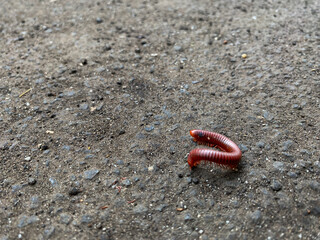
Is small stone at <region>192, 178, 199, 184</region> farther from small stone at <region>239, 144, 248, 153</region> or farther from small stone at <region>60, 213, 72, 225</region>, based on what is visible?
small stone at <region>60, 213, 72, 225</region>

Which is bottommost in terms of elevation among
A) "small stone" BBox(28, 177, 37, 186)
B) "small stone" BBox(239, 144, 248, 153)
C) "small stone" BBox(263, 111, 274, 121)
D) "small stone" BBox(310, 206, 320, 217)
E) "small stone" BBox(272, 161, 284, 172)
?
"small stone" BBox(310, 206, 320, 217)

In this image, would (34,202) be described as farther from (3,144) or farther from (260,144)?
(260,144)

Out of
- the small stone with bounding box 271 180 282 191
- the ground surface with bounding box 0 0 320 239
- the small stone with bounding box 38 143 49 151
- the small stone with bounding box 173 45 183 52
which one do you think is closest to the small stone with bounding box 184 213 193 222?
the ground surface with bounding box 0 0 320 239

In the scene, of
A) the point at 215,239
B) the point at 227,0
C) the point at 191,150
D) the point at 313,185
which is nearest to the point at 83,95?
the point at 191,150

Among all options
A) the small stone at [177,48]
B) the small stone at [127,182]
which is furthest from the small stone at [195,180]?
the small stone at [177,48]

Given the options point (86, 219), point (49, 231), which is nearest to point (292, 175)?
point (86, 219)

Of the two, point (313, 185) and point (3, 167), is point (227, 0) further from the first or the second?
point (3, 167)

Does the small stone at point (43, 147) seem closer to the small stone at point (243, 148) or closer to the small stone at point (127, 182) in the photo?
the small stone at point (127, 182)

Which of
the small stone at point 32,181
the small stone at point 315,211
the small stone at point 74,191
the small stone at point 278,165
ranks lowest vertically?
the small stone at point 315,211
